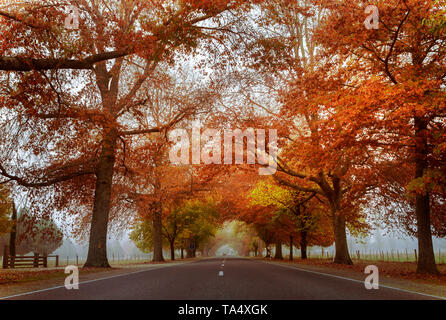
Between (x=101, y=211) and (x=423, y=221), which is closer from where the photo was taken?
(x=423, y=221)

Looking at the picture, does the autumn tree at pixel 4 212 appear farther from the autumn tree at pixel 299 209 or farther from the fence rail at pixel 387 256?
the fence rail at pixel 387 256

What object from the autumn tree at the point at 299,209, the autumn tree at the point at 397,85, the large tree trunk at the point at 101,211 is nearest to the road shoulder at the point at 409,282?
the autumn tree at the point at 397,85

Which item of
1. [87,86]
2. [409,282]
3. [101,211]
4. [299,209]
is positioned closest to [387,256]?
[299,209]

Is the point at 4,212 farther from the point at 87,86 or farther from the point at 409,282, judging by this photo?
the point at 409,282

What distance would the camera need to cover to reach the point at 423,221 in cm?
1509

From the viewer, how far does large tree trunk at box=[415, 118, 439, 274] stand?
1359cm

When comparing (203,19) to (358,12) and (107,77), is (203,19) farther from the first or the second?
(107,77)

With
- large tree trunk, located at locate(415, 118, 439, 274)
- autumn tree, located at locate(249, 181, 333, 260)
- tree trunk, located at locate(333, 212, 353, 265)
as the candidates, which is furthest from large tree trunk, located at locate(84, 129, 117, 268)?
tree trunk, located at locate(333, 212, 353, 265)

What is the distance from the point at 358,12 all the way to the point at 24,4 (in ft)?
38.6

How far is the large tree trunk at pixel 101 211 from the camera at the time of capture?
1873 cm

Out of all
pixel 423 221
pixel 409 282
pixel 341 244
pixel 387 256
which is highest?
pixel 423 221

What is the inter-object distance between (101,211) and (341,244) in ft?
50.7

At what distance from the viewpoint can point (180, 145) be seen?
95.8 ft

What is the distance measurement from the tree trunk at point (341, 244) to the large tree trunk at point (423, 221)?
27.5 ft
